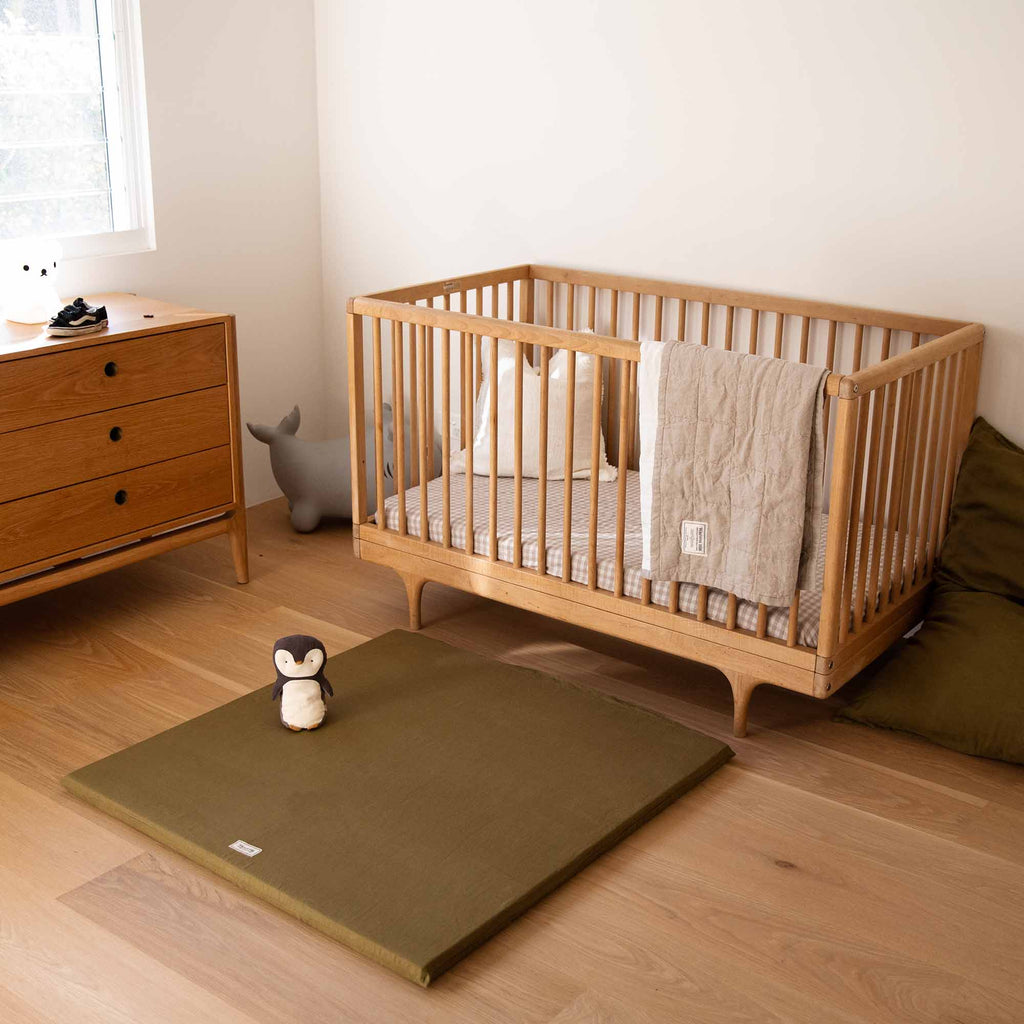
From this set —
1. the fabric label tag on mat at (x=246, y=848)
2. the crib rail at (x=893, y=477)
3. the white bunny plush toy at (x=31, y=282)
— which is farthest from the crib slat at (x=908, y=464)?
the white bunny plush toy at (x=31, y=282)

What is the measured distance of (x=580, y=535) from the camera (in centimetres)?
266

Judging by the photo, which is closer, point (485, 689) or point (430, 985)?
point (430, 985)

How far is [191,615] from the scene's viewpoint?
2.97 m

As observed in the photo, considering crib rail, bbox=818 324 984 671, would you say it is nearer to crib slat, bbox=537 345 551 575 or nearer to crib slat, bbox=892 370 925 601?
crib slat, bbox=892 370 925 601

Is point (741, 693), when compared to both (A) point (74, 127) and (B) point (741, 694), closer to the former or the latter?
(B) point (741, 694)

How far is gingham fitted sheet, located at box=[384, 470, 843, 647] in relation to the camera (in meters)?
2.37

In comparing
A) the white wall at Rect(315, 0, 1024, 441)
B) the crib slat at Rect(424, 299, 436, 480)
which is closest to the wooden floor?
the crib slat at Rect(424, 299, 436, 480)

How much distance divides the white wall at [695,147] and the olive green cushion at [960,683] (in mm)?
421

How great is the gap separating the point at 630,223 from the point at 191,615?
1.41 m

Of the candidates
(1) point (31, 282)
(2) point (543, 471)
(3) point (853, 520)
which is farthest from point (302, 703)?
(1) point (31, 282)

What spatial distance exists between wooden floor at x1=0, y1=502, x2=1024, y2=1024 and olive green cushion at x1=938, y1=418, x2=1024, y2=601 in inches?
14.8

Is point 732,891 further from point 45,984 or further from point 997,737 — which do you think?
point 45,984

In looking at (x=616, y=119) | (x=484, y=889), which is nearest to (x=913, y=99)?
(x=616, y=119)

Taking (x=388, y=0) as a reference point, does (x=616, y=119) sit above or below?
below
